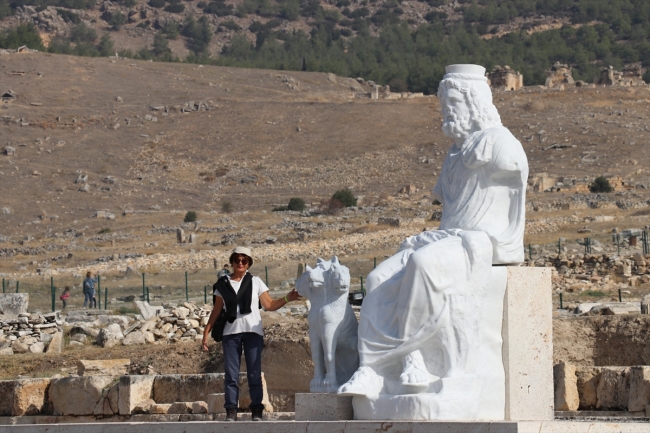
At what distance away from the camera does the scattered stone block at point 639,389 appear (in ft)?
34.3

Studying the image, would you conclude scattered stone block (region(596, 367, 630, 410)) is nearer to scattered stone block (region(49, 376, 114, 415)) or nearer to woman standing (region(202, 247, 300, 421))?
woman standing (region(202, 247, 300, 421))

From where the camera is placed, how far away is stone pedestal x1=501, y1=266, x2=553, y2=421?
8984mm

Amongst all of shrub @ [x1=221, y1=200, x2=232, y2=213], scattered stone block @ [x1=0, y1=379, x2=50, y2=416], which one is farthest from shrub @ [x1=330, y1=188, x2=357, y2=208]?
scattered stone block @ [x1=0, y1=379, x2=50, y2=416]

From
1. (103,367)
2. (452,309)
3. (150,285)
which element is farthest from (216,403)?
(150,285)

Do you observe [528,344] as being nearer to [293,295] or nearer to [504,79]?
[293,295]

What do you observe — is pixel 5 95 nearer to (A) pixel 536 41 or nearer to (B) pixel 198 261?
(B) pixel 198 261

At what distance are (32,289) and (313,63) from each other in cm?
9828

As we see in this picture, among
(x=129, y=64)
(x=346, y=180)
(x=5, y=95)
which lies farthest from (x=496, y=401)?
(x=129, y=64)

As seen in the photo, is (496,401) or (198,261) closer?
(496,401)

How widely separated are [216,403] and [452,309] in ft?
10.1

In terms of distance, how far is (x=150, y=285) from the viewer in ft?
112

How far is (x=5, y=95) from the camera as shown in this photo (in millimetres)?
97188

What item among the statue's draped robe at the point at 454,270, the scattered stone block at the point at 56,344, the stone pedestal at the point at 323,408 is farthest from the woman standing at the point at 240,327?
the scattered stone block at the point at 56,344

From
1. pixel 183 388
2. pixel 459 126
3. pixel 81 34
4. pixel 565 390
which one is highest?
pixel 81 34
